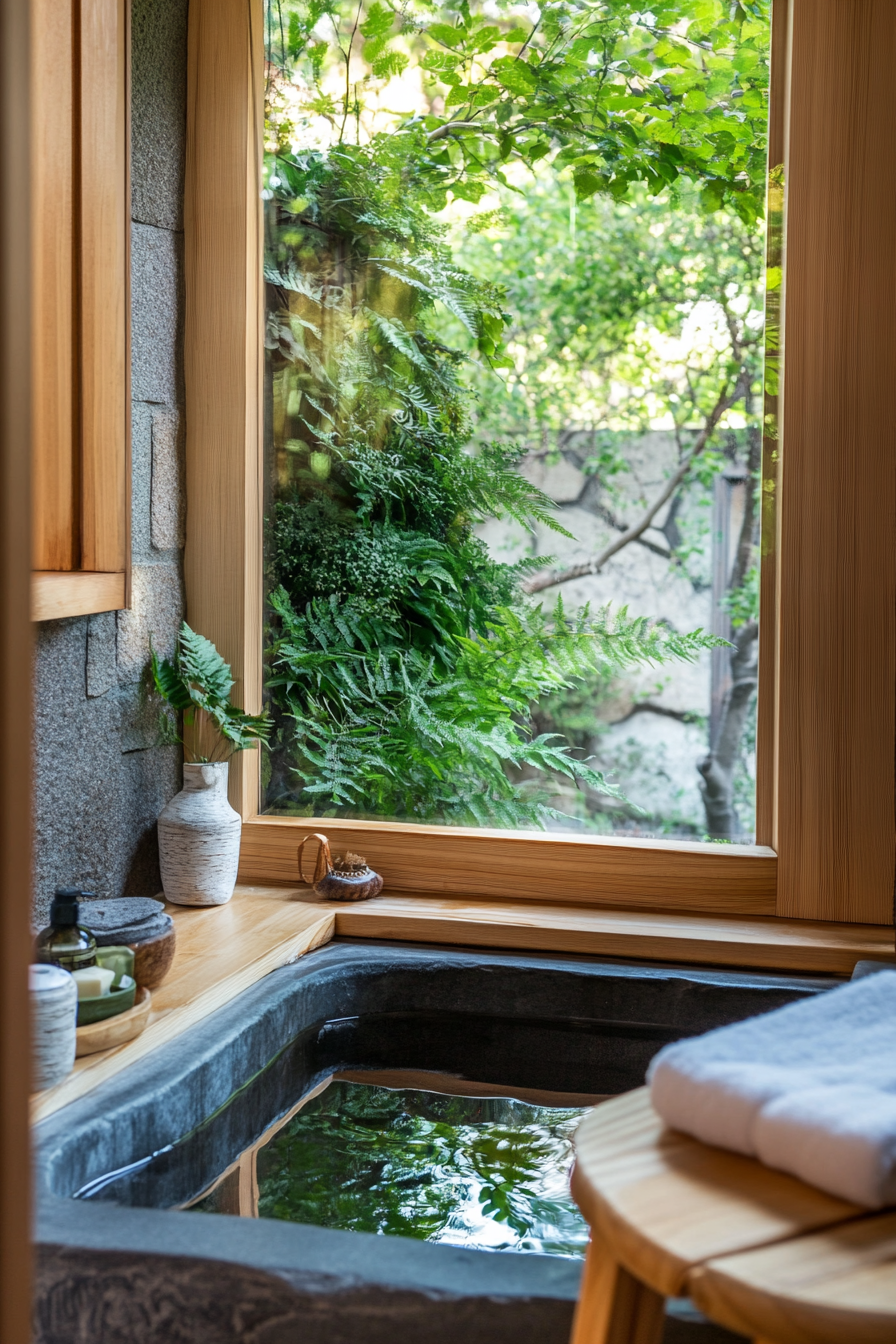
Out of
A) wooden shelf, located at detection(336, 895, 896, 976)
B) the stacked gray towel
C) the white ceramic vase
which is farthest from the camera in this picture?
the white ceramic vase

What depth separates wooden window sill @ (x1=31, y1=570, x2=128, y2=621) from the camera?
130 cm

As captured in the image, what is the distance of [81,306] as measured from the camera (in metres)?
1.39

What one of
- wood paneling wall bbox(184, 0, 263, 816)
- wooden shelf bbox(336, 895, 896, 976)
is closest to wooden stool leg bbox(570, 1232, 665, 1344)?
wooden shelf bbox(336, 895, 896, 976)

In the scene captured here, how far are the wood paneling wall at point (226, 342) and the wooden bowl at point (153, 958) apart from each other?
1.60ft

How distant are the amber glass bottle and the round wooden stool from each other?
1.92 ft

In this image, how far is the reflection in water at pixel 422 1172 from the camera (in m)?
1.04

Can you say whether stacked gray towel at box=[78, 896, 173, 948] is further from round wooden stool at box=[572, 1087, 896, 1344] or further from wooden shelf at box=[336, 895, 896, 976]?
round wooden stool at box=[572, 1087, 896, 1344]

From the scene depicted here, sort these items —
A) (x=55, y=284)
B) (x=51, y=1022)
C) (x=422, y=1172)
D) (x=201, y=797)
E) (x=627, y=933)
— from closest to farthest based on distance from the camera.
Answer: (x=51, y=1022)
(x=422, y=1172)
(x=55, y=284)
(x=627, y=933)
(x=201, y=797)

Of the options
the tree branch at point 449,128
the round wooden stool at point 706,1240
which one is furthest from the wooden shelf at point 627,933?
the tree branch at point 449,128

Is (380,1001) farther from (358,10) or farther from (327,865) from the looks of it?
(358,10)

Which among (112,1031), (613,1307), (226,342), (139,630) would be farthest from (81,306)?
(613,1307)

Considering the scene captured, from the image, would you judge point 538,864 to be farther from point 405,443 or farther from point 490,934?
point 405,443

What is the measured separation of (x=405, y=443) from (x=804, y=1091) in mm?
1198

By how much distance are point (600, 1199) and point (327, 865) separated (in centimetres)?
101
